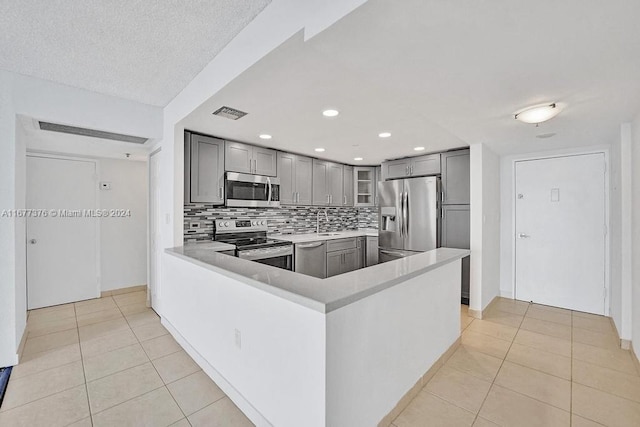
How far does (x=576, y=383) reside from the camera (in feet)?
6.95

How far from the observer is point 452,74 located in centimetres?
168

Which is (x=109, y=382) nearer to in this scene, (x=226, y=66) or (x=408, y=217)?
(x=226, y=66)

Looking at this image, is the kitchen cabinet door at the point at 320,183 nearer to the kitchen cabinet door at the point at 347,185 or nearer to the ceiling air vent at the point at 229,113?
the kitchen cabinet door at the point at 347,185

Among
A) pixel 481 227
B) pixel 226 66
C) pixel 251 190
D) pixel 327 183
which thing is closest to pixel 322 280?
pixel 226 66

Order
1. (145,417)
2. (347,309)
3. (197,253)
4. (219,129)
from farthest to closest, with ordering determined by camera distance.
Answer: (219,129) < (197,253) < (145,417) < (347,309)

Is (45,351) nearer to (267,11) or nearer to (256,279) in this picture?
(256,279)

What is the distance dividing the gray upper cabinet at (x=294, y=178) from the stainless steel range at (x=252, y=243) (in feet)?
2.06

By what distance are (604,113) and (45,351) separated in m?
5.28

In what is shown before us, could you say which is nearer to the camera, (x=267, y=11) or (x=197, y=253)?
(x=267, y=11)

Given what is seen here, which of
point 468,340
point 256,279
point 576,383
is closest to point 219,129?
point 256,279

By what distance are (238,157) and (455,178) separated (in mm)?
3000

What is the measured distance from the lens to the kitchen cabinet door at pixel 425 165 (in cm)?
421

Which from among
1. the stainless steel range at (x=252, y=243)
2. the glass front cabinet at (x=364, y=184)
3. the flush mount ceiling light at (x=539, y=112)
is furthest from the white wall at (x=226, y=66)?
the glass front cabinet at (x=364, y=184)

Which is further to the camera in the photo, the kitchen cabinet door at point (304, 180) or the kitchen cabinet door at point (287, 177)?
the kitchen cabinet door at point (304, 180)
